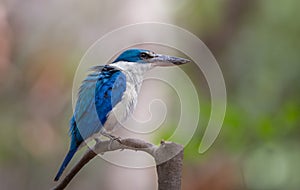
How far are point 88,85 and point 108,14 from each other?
306cm

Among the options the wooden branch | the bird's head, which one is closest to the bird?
the bird's head

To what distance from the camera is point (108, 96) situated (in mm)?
1661

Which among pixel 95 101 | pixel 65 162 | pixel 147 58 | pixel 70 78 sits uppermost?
pixel 147 58

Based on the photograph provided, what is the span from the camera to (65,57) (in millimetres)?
4660

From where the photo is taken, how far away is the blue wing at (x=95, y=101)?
1.54 meters

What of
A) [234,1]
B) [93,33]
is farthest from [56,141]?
[234,1]

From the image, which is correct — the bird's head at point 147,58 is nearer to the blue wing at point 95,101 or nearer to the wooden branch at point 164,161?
the blue wing at point 95,101

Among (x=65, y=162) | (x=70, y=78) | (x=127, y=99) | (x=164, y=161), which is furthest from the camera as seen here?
(x=70, y=78)

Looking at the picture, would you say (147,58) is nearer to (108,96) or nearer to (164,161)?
(108,96)

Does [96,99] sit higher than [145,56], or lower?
lower

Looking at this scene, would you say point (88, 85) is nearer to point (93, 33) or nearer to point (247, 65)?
point (93, 33)

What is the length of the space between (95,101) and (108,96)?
2.5 inches

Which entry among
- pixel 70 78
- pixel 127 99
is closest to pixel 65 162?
pixel 127 99

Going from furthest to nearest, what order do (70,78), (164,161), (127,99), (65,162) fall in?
1. (70,78)
2. (127,99)
3. (65,162)
4. (164,161)
